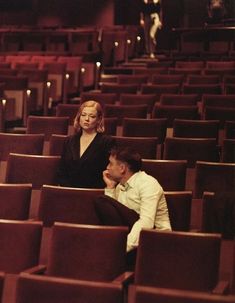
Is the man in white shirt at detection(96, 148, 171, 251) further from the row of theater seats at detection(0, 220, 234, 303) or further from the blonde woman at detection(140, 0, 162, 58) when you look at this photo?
the blonde woman at detection(140, 0, 162, 58)

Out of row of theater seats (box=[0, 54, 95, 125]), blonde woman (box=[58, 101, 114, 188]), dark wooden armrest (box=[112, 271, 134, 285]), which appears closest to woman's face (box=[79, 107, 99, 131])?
blonde woman (box=[58, 101, 114, 188])

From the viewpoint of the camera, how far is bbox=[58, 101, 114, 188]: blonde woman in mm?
2094

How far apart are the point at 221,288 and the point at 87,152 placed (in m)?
0.82

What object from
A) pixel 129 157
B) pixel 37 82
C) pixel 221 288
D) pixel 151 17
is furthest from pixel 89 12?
pixel 221 288

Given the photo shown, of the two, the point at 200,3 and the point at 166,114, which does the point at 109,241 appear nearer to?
the point at 166,114

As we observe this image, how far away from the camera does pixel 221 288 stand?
138cm

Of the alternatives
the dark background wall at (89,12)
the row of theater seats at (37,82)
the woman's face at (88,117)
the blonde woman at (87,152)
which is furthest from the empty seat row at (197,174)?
the dark background wall at (89,12)

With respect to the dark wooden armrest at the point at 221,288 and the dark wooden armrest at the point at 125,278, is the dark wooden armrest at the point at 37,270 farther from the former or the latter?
the dark wooden armrest at the point at 221,288

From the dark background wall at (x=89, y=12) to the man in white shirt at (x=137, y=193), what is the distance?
6337 mm

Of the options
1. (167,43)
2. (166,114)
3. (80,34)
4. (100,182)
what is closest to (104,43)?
(80,34)

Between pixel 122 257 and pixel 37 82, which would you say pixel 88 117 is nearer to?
pixel 122 257

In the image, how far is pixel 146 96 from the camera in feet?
11.3

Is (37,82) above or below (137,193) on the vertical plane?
above

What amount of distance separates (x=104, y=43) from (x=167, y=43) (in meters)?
1.90
